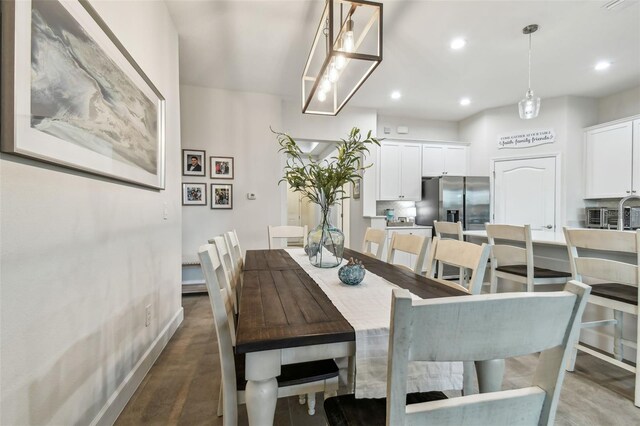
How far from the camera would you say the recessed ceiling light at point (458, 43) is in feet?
9.43

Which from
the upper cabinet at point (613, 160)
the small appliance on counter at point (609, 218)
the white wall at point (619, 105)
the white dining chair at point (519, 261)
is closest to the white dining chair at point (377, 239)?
the white dining chair at point (519, 261)

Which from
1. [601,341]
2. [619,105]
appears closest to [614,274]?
[601,341]

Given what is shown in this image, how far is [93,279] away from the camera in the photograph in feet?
4.29

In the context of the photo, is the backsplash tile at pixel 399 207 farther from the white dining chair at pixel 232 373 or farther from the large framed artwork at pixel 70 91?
the white dining chair at pixel 232 373

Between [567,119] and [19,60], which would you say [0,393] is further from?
[567,119]

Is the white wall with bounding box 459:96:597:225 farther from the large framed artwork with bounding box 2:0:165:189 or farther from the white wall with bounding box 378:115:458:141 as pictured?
the large framed artwork with bounding box 2:0:165:189

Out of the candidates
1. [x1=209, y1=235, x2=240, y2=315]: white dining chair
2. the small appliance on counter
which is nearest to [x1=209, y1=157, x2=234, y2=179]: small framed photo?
[x1=209, y1=235, x2=240, y2=315]: white dining chair

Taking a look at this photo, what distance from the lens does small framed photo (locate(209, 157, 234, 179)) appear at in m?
4.03

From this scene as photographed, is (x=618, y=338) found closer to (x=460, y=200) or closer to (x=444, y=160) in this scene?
(x=460, y=200)

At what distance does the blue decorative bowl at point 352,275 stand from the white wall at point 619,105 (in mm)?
5169

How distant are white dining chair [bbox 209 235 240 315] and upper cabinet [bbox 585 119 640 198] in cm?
504

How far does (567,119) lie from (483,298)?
17.5ft

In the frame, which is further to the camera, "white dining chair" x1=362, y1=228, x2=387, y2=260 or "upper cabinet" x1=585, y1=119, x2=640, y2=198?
"upper cabinet" x1=585, y1=119, x2=640, y2=198

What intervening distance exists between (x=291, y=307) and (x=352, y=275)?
0.39m
